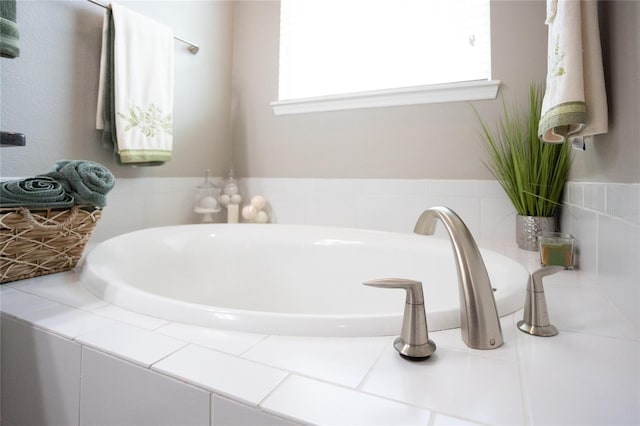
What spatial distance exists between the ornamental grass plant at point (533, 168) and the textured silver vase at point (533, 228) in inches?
1.1

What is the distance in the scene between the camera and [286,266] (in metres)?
1.46

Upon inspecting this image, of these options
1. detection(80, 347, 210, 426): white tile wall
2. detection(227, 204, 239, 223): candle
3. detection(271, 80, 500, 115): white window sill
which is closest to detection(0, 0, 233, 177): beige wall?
detection(227, 204, 239, 223): candle

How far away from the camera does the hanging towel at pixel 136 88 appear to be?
136 centimetres

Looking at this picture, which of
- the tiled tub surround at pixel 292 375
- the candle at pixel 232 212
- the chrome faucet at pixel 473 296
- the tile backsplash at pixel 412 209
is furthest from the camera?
the candle at pixel 232 212

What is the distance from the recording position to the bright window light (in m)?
1.58

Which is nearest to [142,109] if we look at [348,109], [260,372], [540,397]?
[348,109]

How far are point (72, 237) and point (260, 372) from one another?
765 mm

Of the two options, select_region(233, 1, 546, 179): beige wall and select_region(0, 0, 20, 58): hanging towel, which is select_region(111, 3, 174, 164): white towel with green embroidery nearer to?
select_region(0, 0, 20, 58): hanging towel

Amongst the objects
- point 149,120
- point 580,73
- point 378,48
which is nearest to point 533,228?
point 580,73

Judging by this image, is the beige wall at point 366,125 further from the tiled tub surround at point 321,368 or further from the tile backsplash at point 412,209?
the tiled tub surround at point 321,368

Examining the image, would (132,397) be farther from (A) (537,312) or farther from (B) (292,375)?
(A) (537,312)

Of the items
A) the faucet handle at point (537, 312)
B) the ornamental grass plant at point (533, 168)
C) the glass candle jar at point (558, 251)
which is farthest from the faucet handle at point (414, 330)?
the ornamental grass plant at point (533, 168)

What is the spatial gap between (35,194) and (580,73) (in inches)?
51.9

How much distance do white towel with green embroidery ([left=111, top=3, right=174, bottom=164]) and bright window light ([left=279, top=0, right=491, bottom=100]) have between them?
0.66m
